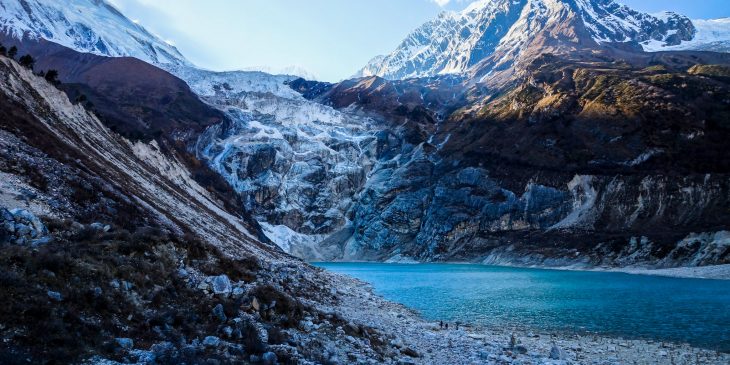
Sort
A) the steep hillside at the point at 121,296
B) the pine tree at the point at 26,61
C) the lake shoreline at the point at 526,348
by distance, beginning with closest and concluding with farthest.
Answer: the steep hillside at the point at 121,296 → the lake shoreline at the point at 526,348 → the pine tree at the point at 26,61

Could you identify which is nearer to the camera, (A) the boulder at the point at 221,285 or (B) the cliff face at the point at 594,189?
(A) the boulder at the point at 221,285

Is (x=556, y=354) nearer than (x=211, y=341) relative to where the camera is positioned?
No

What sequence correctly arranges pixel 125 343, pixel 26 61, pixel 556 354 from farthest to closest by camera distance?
pixel 26 61 → pixel 556 354 → pixel 125 343

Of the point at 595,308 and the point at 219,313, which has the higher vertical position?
the point at 595,308

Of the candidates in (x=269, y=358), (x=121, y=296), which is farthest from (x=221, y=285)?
(x=269, y=358)

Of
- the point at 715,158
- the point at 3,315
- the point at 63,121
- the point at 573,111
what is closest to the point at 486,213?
the point at 573,111

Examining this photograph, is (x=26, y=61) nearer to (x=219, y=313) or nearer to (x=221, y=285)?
(x=221, y=285)

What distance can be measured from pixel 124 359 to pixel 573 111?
653 ft

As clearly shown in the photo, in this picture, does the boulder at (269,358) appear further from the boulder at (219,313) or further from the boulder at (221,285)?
the boulder at (221,285)

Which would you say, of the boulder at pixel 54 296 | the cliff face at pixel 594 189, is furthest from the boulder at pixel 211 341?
the cliff face at pixel 594 189

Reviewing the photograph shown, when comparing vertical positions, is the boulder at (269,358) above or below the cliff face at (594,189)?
below


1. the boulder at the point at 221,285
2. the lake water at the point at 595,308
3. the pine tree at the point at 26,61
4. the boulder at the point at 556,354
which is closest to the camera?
the boulder at the point at 221,285

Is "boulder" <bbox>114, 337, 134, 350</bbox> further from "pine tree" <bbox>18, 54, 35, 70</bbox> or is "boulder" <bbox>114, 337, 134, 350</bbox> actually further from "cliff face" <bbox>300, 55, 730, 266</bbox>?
"cliff face" <bbox>300, 55, 730, 266</bbox>

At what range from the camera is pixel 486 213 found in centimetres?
17162
